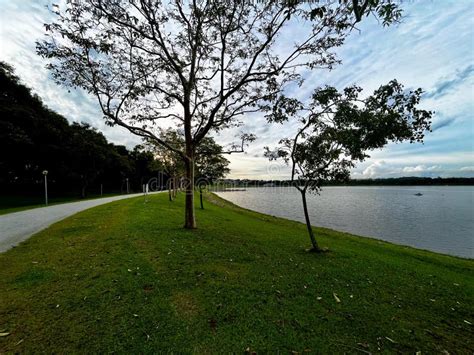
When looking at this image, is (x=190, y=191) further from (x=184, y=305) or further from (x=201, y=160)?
(x=201, y=160)

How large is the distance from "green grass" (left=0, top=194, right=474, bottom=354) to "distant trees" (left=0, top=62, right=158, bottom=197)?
22760 millimetres

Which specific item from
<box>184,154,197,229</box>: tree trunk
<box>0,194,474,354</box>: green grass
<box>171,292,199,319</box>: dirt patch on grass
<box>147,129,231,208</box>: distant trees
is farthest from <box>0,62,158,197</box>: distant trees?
<box>171,292,199,319</box>: dirt patch on grass

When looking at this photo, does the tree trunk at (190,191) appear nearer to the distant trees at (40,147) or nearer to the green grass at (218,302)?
the green grass at (218,302)

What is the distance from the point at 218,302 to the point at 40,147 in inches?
1444

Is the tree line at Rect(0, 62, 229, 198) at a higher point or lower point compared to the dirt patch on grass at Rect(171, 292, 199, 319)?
higher

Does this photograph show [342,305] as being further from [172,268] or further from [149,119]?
[149,119]

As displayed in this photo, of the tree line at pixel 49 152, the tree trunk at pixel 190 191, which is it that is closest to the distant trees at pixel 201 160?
the tree line at pixel 49 152

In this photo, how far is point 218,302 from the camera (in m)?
4.06

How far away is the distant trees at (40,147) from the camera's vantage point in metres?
23.4

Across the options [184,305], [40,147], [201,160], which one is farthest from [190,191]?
[40,147]

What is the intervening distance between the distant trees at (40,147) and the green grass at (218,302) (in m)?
22.8

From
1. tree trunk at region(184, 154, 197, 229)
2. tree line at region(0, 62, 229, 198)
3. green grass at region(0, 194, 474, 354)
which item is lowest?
green grass at region(0, 194, 474, 354)

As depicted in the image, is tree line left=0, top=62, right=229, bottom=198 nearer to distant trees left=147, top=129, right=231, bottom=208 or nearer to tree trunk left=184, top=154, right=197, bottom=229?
distant trees left=147, top=129, right=231, bottom=208

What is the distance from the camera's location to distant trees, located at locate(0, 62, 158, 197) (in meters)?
23.4
